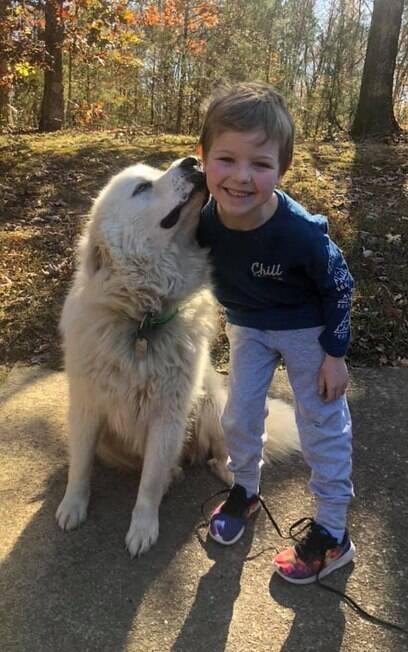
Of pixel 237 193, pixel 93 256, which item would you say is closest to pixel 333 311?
pixel 237 193

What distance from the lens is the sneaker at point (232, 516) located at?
2289 millimetres

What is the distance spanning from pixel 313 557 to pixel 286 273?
107cm

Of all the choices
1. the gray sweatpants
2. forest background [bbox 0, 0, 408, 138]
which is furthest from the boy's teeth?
forest background [bbox 0, 0, 408, 138]

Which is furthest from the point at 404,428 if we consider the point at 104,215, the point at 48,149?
the point at 48,149

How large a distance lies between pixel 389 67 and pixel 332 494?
24.8ft

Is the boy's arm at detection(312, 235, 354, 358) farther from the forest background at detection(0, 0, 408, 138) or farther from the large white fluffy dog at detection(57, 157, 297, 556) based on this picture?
the forest background at detection(0, 0, 408, 138)

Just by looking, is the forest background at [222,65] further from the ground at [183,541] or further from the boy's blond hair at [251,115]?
the boy's blond hair at [251,115]

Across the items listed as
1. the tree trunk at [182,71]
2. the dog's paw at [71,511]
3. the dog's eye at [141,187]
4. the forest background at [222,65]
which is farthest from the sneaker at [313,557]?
the tree trunk at [182,71]

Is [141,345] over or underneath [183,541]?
over

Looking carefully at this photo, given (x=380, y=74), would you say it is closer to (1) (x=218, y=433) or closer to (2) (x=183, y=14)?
(1) (x=218, y=433)

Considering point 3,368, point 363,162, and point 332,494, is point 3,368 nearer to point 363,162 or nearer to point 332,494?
point 332,494

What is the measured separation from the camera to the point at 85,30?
6.73m

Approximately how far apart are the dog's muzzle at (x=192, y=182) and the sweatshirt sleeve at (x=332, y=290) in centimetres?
55

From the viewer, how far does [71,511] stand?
2.39 meters
